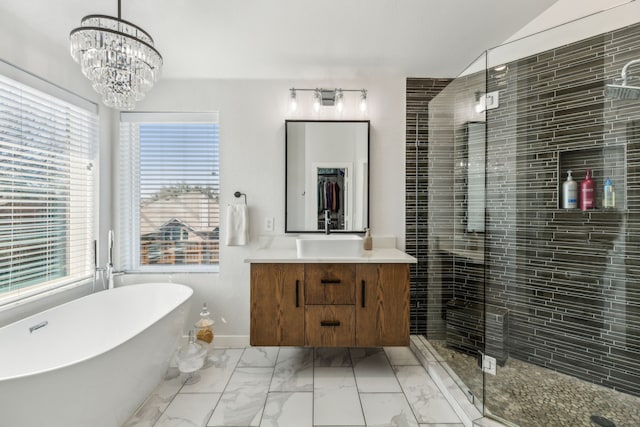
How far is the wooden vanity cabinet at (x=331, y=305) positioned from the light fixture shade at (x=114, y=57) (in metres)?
1.28

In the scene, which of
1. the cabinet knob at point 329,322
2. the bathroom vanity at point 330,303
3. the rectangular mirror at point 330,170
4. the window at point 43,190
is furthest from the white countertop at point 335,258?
the window at point 43,190

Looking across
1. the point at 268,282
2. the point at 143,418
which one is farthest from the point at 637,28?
the point at 143,418

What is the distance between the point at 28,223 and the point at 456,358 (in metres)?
3.02

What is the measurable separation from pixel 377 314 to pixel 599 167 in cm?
157

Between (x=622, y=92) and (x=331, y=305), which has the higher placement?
(x=622, y=92)

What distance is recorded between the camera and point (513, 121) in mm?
1979

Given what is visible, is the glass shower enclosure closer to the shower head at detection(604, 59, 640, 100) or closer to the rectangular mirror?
the shower head at detection(604, 59, 640, 100)

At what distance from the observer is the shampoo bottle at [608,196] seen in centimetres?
172

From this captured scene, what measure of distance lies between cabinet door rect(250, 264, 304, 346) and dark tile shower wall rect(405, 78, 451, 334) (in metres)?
1.10

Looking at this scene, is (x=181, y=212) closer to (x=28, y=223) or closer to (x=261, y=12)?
(x=28, y=223)

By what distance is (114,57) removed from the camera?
1417 mm

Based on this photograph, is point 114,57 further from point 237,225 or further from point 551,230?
point 551,230

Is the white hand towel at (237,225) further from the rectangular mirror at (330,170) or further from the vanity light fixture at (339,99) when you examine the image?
the vanity light fixture at (339,99)

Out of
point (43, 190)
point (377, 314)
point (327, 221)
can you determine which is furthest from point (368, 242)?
point (43, 190)
